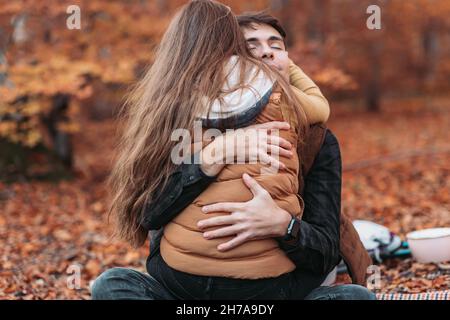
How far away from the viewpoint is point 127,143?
2.46 m

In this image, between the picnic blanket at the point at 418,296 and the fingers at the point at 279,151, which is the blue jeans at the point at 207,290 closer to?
the fingers at the point at 279,151

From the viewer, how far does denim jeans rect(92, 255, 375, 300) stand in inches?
85.5

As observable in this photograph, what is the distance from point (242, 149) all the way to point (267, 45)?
25.2 inches

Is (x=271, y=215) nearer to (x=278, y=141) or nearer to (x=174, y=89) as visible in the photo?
(x=278, y=141)

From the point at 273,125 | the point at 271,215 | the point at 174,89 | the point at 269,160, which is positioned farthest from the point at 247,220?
the point at 174,89

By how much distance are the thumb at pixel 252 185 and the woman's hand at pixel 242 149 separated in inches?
2.7

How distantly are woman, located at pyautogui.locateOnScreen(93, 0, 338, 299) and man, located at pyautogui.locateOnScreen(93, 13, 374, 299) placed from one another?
47 mm

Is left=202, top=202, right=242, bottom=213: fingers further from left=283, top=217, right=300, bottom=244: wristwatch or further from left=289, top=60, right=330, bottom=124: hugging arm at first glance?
left=289, top=60, right=330, bottom=124: hugging arm

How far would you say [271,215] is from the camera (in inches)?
83.5

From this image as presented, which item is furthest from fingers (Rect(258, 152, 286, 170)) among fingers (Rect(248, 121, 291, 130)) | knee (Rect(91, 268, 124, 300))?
knee (Rect(91, 268, 124, 300))

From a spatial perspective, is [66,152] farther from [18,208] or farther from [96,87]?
[18,208]

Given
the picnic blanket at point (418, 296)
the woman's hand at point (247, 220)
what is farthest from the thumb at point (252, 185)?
the picnic blanket at point (418, 296)
